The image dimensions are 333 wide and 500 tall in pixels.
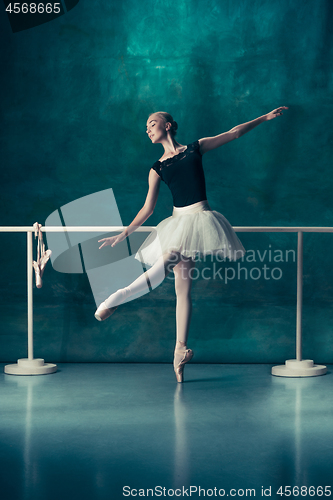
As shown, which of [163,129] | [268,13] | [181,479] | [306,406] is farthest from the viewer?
[268,13]

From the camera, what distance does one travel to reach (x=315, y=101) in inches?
147

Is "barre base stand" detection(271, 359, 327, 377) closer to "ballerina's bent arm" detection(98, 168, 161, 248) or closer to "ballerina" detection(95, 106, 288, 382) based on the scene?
"ballerina" detection(95, 106, 288, 382)

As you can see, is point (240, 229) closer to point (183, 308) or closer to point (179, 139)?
point (183, 308)

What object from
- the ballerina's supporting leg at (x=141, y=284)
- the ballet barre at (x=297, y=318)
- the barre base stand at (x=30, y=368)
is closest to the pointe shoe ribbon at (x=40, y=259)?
the ballet barre at (x=297, y=318)

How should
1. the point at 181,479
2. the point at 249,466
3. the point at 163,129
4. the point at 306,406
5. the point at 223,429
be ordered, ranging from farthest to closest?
the point at 163,129
the point at 306,406
the point at 223,429
the point at 249,466
the point at 181,479

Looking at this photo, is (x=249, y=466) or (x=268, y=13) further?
(x=268, y=13)

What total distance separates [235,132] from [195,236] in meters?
0.61

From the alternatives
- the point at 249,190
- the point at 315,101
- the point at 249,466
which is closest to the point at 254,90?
the point at 315,101

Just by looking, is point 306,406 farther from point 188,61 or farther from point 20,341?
point 188,61

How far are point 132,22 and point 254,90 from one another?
0.92 m

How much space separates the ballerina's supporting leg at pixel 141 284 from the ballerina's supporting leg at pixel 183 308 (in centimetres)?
7

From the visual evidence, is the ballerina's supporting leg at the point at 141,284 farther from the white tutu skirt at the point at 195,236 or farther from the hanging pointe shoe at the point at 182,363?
the hanging pointe shoe at the point at 182,363

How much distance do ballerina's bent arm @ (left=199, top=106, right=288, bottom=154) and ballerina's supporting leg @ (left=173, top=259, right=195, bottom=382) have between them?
64 cm

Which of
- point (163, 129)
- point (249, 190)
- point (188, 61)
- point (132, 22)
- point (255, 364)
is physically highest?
point (132, 22)
